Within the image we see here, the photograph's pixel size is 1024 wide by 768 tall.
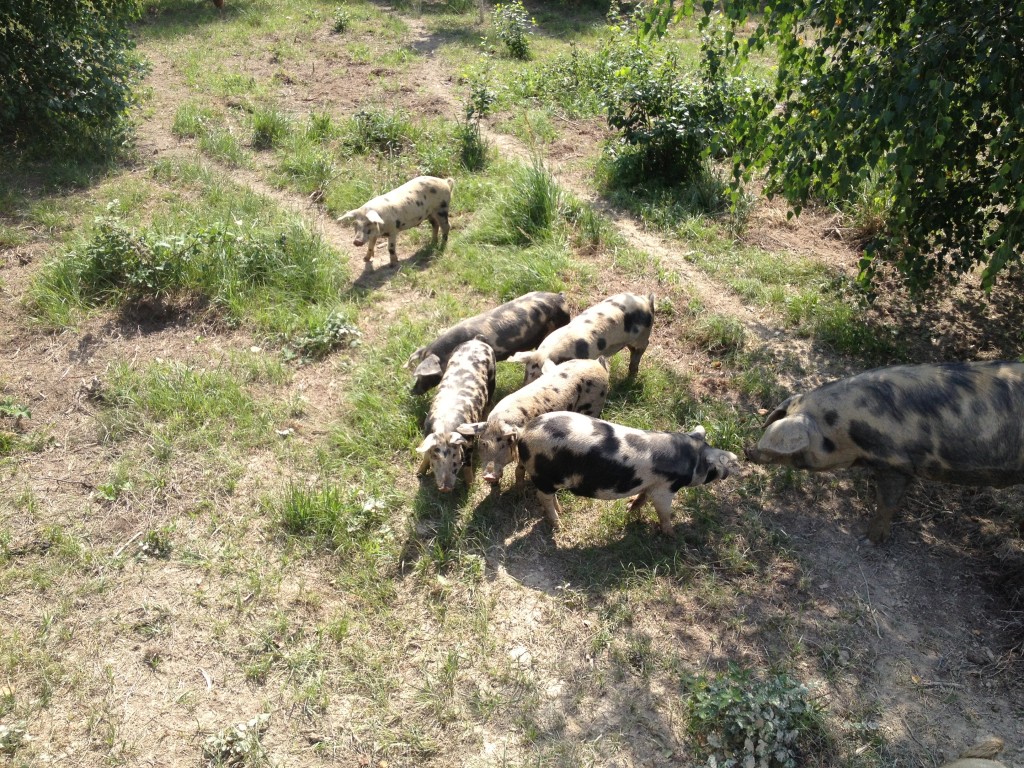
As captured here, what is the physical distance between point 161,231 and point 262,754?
6311 mm

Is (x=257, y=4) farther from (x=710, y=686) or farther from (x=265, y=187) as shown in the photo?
(x=710, y=686)

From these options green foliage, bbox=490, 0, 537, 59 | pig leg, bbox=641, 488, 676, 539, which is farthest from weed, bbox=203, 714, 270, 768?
green foliage, bbox=490, 0, 537, 59

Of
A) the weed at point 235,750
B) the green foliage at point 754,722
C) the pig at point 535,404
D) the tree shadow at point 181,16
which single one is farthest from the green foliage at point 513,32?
the weed at point 235,750

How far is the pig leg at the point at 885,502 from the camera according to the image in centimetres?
559

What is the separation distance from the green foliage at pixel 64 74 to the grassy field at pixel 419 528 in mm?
1067

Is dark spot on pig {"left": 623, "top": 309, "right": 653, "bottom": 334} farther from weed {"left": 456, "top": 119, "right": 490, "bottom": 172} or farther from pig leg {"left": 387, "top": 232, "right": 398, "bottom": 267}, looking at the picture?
weed {"left": 456, "top": 119, "right": 490, "bottom": 172}

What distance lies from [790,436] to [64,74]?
10.9 meters

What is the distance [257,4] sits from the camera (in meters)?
19.4

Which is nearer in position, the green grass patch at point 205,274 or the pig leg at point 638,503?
the pig leg at point 638,503

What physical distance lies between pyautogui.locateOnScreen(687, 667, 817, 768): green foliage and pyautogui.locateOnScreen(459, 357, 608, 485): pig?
7.05ft

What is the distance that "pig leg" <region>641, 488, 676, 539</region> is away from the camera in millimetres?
5637

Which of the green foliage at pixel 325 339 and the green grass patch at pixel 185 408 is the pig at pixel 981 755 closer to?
the green grass patch at pixel 185 408

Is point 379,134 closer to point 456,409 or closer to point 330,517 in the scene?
point 456,409

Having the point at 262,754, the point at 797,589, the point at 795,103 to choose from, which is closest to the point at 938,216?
the point at 795,103
